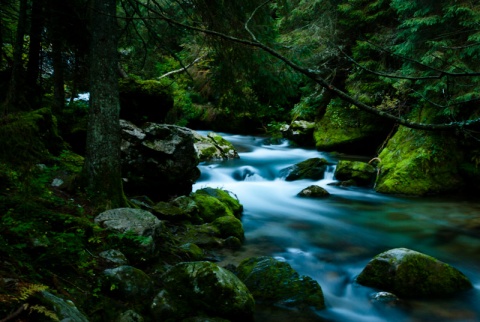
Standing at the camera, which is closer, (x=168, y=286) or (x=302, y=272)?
(x=168, y=286)

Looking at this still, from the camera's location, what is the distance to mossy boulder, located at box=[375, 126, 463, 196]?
36.4 ft

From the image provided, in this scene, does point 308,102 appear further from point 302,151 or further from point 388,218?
point 388,218

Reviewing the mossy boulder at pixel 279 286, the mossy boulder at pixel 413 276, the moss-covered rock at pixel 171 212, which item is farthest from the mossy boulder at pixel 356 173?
the mossy boulder at pixel 279 286

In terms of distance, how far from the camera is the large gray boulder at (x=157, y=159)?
27.4 feet

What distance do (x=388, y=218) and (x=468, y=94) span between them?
155 inches

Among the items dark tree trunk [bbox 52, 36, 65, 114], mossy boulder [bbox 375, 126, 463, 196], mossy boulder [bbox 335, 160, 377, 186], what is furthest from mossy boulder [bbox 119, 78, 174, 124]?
mossy boulder [bbox 375, 126, 463, 196]

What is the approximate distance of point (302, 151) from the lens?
17.5 meters

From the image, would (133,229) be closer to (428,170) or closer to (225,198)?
(225,198)

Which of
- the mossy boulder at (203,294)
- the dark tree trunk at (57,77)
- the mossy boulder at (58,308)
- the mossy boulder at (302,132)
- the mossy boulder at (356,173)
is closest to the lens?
the mossy boulder at (58,308)

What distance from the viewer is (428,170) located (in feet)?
36.8

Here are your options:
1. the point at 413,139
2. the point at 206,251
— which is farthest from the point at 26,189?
the point at 413,139

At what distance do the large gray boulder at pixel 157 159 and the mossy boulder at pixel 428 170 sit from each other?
6.39 meters

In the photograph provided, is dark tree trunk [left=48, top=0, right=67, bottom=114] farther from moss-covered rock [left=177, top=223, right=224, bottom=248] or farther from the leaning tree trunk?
moss-covered rock [left=177, top=223, right=224, bottom=248]

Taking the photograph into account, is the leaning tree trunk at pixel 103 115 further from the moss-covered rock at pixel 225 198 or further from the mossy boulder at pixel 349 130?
the mossy boulder at pixel 349 130
